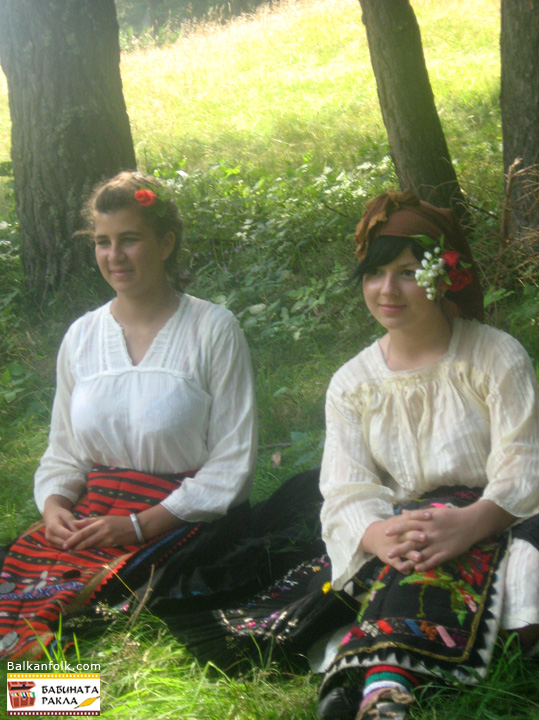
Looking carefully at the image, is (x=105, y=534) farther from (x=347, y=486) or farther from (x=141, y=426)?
(x=347, y=486)

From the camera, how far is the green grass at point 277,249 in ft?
8.17

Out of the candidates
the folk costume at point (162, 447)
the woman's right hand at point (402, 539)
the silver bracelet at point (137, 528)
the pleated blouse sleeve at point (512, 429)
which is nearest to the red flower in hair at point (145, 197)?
the folk costume at point (162, 447)

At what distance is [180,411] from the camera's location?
2.97 metres

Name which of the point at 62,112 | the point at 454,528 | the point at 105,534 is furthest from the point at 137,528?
the point at 62,112

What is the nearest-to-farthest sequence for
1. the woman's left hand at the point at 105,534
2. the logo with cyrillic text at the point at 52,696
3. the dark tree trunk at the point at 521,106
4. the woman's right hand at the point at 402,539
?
the woman's right hand at the point at 402,539 → the logo with cyrillic text at the point at 52,696 → the woman's left hand at the point at 105,534 → the dark tree trunk at the point at 521,106

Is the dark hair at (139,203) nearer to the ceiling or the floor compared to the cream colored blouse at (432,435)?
nearer to the ceiling

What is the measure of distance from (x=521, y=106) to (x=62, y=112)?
2.93m

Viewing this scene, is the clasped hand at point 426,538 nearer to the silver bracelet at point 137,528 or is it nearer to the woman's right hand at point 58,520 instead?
the silver bracelet at point 137,528

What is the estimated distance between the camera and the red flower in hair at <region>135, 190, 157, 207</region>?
303 centimetres

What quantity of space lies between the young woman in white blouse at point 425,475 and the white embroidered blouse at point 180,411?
0.43m

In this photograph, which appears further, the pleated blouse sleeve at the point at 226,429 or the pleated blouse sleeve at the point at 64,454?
the pleated blouse sleeve at the point at 64,454

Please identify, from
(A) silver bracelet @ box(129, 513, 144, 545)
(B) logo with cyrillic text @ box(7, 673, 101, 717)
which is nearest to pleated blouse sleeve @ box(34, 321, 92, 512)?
(A) silver bracelet @ box(129, 513, 144, 545)

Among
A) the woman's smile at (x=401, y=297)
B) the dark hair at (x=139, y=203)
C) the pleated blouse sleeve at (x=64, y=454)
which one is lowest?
the pleated blouse sleeve at (x=64, y=454)

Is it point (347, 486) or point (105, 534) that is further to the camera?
point (105, 534)
